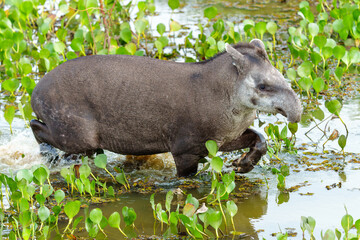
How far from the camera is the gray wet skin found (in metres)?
6.83

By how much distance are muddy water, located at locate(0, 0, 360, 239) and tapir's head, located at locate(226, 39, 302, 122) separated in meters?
0.81

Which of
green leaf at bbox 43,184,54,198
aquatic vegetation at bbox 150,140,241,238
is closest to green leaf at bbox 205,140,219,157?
aquatic vegetation at bbox 150,140,241,238

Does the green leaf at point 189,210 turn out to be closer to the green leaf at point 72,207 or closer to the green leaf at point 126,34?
the green leaf at point 72,207

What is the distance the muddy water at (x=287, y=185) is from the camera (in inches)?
239

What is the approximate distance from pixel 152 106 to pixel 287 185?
5.33 ft

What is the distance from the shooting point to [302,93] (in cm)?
973

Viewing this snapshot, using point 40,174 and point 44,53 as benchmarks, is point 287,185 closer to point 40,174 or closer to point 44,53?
point 40,174

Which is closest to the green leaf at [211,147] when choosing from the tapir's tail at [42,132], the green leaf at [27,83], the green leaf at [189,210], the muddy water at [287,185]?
the muddy water at [287,185]

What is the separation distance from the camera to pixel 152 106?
6941mm

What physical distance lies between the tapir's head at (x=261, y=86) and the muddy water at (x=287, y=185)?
815mm

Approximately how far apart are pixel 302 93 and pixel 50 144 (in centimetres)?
400

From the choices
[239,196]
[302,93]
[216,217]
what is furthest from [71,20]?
[216,217]

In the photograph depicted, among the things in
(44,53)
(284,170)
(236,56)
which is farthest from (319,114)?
(44,53)

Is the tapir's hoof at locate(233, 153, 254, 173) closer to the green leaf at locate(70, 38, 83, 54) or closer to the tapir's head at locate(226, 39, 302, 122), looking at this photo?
the tapir's head at locate(226, 39, 302, 122)
